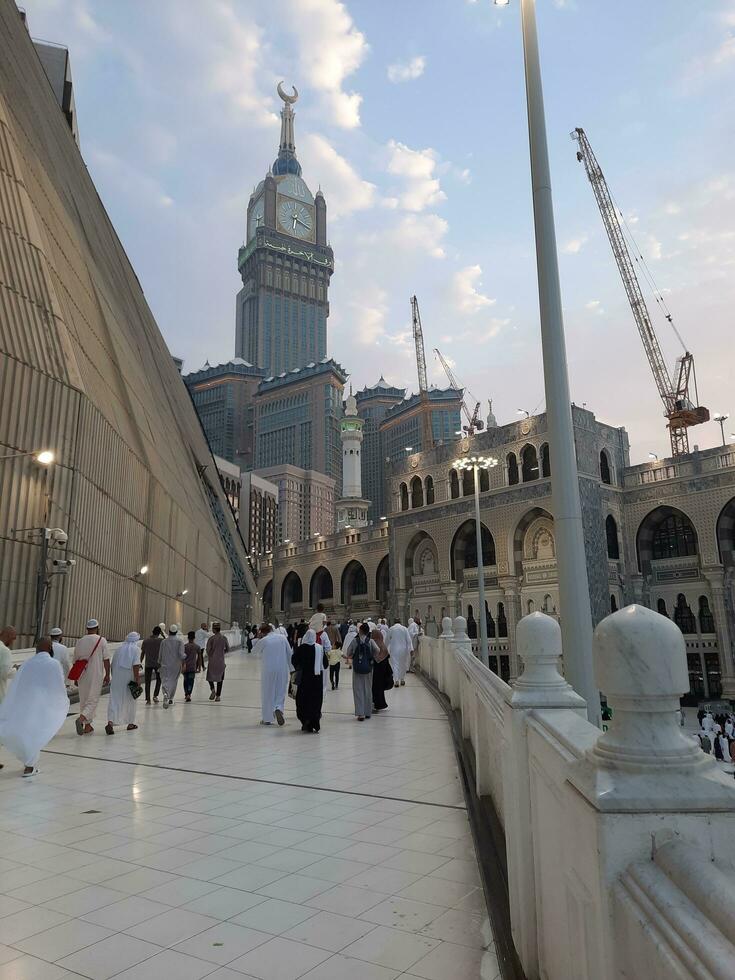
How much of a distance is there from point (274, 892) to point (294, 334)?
164m

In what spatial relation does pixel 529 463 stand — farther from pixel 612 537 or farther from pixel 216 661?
pixel 216 661

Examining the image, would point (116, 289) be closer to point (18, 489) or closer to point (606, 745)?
point (18, 489)

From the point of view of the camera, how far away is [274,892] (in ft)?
12.1

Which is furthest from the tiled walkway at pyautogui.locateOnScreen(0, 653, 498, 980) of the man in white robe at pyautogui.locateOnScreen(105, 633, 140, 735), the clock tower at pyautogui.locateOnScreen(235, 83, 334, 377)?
the clock tower at pyautogui.locateOnScreen(235, 83, 334, 377)

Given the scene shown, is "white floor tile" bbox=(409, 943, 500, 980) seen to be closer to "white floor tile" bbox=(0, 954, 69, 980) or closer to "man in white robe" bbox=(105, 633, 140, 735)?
"white floor tile" bbox=(0, 954, 69, 980)

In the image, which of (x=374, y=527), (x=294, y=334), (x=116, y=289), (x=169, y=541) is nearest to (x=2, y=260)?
(x=116, y=289)

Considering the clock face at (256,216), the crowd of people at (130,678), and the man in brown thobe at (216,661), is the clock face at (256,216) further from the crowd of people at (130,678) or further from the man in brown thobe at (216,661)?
the crowd of people at (130,678)

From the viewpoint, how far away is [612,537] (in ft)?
120

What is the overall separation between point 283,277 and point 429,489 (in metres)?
130

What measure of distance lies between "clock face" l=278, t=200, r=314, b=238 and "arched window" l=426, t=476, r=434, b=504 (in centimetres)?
13809

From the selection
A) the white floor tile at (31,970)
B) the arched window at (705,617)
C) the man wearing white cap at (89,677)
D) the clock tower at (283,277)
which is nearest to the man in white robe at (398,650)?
the man wearing white cap at (89,677)

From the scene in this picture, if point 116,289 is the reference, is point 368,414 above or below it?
above

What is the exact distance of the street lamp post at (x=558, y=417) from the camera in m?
5.60

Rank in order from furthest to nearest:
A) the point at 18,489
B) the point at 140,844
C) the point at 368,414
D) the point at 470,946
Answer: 1. the point at 368,414
2. the point at 18,489
3. the point at 140,844
4. the point at 470,946
